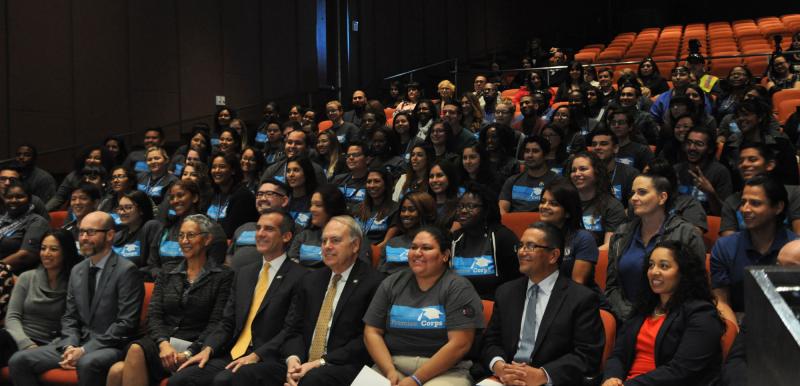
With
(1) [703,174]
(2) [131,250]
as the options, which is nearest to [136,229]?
(2) [131,250]

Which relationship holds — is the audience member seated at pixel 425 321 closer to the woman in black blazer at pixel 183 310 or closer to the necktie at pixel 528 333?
the necktie at pixel 528 333

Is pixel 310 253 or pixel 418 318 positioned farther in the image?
pixel 310 253

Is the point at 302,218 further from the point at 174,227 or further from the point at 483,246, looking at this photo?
the point at 483,246

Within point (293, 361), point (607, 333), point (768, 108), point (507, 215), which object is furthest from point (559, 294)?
point (768, 108)

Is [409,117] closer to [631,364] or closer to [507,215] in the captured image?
[507,215]

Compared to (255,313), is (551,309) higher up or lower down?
higher up

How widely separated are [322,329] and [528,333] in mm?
969

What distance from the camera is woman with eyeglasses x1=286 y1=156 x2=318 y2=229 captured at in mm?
5277

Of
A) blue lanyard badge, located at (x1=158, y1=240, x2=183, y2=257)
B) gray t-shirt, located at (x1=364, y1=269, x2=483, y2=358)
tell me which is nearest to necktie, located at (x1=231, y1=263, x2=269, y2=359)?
gray t-shirt, located at (x1=364, y1=269, x2=483, y2=358)

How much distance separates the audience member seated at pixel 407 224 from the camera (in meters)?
4.23

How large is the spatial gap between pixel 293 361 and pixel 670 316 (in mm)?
1602

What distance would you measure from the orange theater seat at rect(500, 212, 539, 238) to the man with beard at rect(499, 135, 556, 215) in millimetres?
541

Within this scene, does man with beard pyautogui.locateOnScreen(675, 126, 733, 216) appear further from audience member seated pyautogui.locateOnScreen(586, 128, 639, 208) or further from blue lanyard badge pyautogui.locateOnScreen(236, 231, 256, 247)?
blue lanyard badge pyautogui.locateOnScreen(236, 231, 256, 247)

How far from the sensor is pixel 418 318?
3387mm
